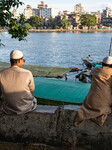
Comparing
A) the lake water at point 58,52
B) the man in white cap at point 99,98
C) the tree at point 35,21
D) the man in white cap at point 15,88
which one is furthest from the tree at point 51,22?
the man in white cap at point 99,98

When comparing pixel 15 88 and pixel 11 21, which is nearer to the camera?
pixel 15 88

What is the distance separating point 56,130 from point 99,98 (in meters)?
0.84

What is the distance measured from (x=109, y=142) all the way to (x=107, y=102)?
60cm

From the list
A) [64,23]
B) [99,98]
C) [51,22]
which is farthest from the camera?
[51,22]

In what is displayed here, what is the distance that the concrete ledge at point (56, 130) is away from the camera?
3285 mm

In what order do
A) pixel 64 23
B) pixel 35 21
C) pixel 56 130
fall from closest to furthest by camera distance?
pixel 56 130, pixel 64 23, pixel 35 21

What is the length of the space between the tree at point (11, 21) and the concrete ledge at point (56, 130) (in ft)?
13.6

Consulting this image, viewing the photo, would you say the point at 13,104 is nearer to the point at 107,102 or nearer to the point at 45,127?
the point at 45,127

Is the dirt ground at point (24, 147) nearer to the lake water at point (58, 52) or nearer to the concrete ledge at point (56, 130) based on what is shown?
the concrete ledge at point (56, 130)

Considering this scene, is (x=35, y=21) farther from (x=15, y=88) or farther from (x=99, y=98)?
(x=99, y=98)

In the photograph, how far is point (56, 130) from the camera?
3.42 m

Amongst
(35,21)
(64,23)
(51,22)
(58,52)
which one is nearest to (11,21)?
(58,52)

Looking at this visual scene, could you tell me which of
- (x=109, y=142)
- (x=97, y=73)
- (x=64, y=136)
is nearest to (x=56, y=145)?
(x=64, y=136)

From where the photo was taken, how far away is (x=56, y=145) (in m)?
3.44
